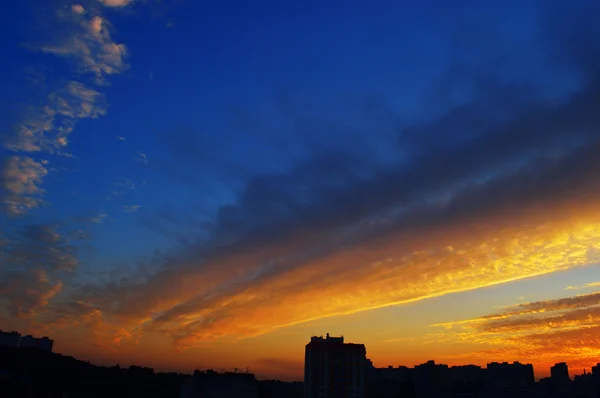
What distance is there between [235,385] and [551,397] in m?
76.4

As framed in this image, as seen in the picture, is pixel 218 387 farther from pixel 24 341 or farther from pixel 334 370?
pixel 24 341

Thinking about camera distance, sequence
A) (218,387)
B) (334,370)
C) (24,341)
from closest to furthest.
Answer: (334,370) → (218,387) → (24,341)

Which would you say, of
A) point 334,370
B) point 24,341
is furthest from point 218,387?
point 24,341

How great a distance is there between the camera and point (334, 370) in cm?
9638

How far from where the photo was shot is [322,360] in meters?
97.0

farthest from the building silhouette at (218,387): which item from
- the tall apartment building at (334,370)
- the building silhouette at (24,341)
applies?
the building silhouette at (24,341)

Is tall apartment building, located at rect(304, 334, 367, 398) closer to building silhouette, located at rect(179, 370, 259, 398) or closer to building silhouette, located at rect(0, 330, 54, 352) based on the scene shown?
building silhouette, located at rect(179, 370, 259, 398)

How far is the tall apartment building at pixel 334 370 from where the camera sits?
9512cm

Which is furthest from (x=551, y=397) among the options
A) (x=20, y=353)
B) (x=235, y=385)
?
(x=20, y=353)

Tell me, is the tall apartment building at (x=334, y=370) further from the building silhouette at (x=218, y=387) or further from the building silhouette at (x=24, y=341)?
the building silhouette at (x=24, y=341)

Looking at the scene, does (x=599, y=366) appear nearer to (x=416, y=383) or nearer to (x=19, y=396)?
(x=416, y=383)

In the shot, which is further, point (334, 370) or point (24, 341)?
point (24, 341)

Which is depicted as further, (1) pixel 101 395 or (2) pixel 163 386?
(2) pixel 163 386

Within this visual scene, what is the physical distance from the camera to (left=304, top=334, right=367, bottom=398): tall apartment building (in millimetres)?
95125
